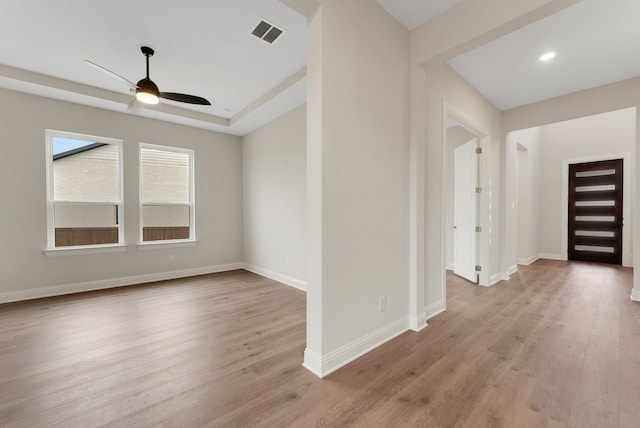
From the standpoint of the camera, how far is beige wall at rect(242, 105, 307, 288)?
414 centimetres

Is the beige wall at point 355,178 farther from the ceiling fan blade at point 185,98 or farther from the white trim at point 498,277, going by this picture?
the white trim at point 498,277

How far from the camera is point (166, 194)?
15.9 feet

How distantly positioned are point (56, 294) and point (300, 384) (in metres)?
4.21

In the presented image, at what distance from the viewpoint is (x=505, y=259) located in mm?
4504

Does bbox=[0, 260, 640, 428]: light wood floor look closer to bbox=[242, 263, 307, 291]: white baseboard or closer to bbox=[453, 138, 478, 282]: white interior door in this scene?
bbox=[242, 263, 307, 291]: white baseboard

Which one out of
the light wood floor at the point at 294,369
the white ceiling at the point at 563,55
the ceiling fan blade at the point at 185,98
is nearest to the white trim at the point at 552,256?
the light wood floor at the point at 294,369

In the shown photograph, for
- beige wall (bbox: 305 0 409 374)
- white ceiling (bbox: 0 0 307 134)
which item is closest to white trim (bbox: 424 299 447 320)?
beige wall (bbox: 305 0 409 374)

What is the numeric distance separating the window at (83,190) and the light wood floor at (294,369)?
1141 mm

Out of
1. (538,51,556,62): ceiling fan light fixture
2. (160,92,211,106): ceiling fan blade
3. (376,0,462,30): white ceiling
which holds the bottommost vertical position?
(160,92,211,106): ceiling fan blade

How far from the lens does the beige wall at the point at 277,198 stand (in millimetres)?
4141

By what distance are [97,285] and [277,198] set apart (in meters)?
3.12

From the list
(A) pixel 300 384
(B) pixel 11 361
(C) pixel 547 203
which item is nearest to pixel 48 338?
(B) pixel 11 361

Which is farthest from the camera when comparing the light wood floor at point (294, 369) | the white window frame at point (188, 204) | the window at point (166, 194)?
the window at point (166, 194)

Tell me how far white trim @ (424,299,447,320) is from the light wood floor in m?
0.09
